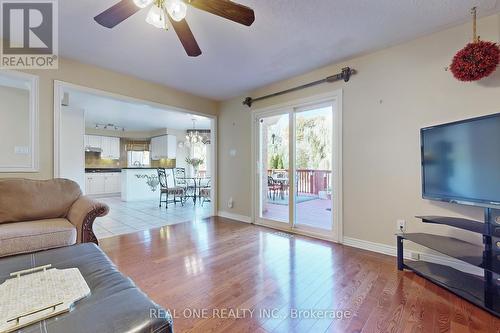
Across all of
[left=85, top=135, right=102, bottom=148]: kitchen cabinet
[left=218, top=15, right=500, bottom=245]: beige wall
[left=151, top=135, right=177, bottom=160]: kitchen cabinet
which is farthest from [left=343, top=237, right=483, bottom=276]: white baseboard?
[left=85, top=135, right=102, bottom=148]: kitchen cabinet

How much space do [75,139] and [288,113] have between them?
169 inches

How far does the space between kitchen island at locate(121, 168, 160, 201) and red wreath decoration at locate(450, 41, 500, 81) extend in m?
7.15

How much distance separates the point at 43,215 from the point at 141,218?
2194 mm

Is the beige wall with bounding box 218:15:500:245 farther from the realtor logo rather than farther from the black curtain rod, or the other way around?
the realtor logo

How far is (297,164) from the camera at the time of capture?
3676 millimetres

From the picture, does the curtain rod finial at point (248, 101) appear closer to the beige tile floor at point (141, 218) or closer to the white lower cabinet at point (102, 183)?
the beige tile floor at point (141, 218)

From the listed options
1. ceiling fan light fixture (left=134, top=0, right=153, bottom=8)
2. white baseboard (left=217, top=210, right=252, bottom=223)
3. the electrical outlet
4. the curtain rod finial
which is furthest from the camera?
white baseboard (left=217, top=210, right=252, bottom=223)

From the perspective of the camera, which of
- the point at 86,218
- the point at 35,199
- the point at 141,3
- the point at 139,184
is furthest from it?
the point at 139,184

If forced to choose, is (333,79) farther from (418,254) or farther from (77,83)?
(77,83)

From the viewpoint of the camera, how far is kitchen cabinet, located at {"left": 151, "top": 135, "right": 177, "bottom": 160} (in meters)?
8.09

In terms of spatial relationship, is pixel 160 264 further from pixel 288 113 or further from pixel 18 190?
pixel 288 113

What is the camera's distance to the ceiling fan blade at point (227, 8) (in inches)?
57.6

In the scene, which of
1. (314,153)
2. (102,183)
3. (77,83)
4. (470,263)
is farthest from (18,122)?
(470,263)

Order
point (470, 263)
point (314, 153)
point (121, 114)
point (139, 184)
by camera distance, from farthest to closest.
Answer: point (139, 184) → point (121, 114) → point (314, 153) → point (470, 263)
